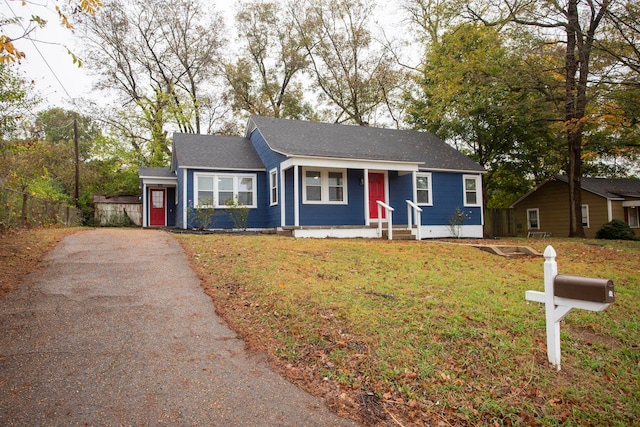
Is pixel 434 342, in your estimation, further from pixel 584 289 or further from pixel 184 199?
pixel 184 199

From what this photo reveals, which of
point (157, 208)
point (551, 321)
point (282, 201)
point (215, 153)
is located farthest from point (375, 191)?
point (551, 321)

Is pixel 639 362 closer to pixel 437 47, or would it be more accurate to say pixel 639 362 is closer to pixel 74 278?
pixel 74 278

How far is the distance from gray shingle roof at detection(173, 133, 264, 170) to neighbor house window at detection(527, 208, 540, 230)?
59.9 feet

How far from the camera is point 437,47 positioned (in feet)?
72.4

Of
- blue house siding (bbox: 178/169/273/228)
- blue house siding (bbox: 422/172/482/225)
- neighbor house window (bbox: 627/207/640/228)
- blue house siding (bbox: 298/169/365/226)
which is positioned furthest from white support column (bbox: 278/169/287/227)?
neighbor house window (bbox: 627/207/640/228)

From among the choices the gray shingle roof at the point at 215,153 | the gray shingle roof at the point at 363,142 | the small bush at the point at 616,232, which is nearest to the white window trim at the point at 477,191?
the gray shingle roof at the point at 363,142

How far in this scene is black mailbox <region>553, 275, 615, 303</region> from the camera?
13.7 feet

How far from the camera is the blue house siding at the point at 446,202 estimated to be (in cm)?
1864

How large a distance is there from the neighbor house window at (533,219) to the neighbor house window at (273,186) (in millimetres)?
18130

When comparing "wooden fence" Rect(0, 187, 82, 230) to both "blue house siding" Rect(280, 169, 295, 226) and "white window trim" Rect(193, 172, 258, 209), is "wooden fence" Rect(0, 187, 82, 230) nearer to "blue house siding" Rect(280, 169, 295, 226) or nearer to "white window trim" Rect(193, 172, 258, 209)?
"white window trim" Rect(193, 172, 258, 209)

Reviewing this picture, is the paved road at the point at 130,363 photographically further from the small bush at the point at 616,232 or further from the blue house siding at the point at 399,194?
the small bush at the point at 616,232

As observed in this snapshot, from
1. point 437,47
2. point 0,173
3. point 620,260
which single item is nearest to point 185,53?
point 437,47

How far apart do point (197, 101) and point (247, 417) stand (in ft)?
97.7

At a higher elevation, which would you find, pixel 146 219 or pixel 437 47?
pixel 437 47
